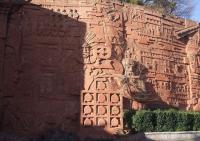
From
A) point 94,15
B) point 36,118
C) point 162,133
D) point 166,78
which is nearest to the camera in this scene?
point 162,133

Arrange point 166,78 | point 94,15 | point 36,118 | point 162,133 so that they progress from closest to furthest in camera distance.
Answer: point 162,133
point 36,118
point 94,15
point 166,78

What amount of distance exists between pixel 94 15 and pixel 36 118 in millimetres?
4475

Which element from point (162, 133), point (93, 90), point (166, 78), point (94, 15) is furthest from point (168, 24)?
point (162, 133)

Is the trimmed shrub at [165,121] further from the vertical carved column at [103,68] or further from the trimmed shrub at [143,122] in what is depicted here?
the vertical carved column at [103,68]

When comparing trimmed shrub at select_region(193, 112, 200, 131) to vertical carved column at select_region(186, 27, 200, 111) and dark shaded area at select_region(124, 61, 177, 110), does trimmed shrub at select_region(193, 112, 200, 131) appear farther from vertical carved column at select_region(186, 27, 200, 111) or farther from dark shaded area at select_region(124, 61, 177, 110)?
vertical carved column at select_region(186, 27, 200, 111)

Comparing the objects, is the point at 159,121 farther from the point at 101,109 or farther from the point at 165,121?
the point at 101,109

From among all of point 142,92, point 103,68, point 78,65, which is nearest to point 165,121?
point 142,92

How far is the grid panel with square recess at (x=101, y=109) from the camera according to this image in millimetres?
13852

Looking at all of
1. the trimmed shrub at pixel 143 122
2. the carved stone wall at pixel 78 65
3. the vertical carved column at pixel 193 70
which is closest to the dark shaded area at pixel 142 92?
the carved stone wall at pixel 78 65

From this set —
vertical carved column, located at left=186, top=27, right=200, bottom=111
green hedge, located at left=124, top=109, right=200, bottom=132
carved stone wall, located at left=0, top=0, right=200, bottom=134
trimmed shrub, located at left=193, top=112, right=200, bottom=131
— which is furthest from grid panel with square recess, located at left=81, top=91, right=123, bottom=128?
vertical carved column, located at left=186, top=27, right=200, bottom=111

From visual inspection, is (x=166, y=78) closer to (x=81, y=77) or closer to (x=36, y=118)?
(x=81, y=77)

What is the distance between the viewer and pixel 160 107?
15.5 meters

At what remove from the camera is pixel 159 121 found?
1357 centimetres

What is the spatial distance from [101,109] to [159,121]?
207 centimetres
